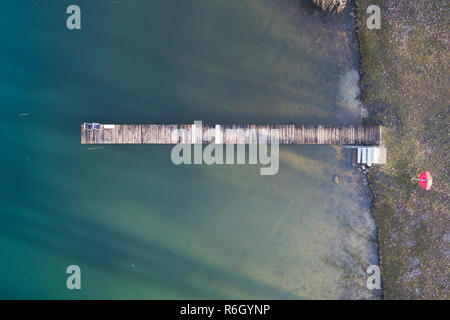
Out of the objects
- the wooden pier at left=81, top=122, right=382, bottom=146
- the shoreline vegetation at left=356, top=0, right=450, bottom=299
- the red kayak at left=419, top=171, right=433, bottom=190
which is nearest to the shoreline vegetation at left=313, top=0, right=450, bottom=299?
the shoreline vegetation at left=356, top=0, right=450, bottom=299

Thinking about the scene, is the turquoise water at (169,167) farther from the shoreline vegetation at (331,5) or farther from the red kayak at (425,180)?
the red kayak at (425,180)

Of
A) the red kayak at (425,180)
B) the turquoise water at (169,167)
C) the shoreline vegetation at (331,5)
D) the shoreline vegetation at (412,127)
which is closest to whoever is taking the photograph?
the red kayak at (425,180)

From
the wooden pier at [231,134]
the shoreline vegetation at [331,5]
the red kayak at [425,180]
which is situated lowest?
the red kayak at [425,180]

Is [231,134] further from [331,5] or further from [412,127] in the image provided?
[412,127]

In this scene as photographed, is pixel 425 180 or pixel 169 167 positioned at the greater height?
pixel 169 167

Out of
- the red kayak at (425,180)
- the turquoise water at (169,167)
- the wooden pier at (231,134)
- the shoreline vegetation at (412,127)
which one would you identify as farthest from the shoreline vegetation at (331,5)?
the red kayak at (425,180)

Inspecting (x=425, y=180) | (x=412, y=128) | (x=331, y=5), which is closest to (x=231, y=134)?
(x=331, y=5)

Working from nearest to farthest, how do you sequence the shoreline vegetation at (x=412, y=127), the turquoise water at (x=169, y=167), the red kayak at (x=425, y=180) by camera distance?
1. the red kayak at (x=425, y=180)
2. the shoreline vegetation at (x=412, y=127)
3. the turquoise water at (x=169, y=167)

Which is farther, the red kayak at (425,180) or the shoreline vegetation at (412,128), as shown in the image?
the shoreline vegetation at (412,128)
